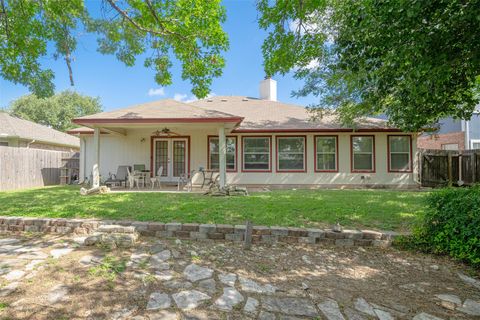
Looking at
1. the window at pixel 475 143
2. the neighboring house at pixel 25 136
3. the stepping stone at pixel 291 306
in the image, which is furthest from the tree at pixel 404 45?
the neighboring house at pixel 25 136

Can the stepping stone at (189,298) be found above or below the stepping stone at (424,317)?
above

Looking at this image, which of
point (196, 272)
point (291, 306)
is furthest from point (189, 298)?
point (291, 306)

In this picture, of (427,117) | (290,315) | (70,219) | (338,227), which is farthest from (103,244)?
(427,117)

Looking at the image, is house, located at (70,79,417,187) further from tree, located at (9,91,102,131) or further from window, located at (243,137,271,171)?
tree, located at (9,91,102,131)

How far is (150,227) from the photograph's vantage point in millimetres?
4520

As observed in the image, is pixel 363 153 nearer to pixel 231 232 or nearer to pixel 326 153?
pixel 326 153

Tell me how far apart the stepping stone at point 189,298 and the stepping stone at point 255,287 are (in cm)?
43

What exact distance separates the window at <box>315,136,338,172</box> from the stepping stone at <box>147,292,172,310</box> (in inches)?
393

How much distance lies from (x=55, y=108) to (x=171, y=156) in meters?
28.7

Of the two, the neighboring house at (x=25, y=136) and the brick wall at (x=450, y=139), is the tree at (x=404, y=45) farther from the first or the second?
the neighboring house at (x=25, y=136)

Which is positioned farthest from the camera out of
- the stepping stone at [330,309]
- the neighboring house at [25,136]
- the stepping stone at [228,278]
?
the neighboring house at [25,136]

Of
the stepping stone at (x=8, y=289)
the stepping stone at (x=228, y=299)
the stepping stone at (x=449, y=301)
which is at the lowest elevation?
the stepping stone at (x=449, y=301)

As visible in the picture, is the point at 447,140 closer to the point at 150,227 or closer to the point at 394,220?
the point at 394,220

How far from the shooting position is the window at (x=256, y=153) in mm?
11844
